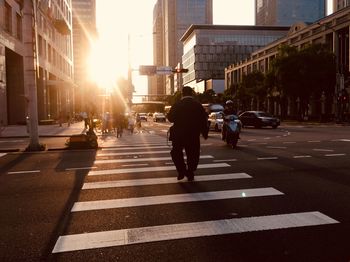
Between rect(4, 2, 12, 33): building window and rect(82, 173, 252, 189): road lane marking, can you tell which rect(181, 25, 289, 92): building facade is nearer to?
rect(4, 2, 12, 33): building window

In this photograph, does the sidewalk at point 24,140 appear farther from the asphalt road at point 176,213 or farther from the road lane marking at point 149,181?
the road lane marking at point 149,181

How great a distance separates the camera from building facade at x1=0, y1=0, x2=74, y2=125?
14.0m

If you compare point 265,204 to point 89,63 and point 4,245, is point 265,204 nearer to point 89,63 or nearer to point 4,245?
point 4,245

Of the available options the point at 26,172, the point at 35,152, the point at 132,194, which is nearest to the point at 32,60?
the point at 35,152

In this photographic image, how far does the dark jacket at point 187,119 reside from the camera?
742cm

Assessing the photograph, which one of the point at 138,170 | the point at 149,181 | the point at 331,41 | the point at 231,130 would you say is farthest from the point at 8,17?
the point at 331,41

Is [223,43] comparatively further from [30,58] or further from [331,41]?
[30,58]

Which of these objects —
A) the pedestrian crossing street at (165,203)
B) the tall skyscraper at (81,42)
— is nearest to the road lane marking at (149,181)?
the pedestrian crossing street at (165,203)

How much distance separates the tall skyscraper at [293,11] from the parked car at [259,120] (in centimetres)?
15423

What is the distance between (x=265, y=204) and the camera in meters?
5.61

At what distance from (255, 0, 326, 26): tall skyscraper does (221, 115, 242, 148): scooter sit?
175 m

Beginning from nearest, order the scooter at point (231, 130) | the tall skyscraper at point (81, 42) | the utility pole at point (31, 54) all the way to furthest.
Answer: the utility pole at point (31, 54) → the scooter at point (231, 130) → the tall skyscraper at point (81, 42)

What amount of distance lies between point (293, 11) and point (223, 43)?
66.0m

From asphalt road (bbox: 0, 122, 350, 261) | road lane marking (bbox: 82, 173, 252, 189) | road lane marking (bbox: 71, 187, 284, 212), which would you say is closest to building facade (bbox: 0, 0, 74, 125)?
asphalt road (bbox: 0, 122, 350, 261)
